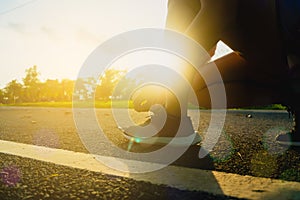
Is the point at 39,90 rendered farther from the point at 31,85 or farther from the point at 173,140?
the point at 173,140

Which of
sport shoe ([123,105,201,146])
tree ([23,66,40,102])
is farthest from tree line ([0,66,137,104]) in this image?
sport shoe ([123,105,201,146])

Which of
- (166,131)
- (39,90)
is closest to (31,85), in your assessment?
(39,90)

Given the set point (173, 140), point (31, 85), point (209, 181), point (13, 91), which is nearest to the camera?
point (209, 181)

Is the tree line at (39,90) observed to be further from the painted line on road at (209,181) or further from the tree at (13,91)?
the painted line on road at (209,181)

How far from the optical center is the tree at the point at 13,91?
6931 centimetres

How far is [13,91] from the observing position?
7069cm

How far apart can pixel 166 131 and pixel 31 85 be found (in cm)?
6782

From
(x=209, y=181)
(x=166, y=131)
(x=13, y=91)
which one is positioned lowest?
(x=209, y=181)

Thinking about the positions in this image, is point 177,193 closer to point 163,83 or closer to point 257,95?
point 163,83

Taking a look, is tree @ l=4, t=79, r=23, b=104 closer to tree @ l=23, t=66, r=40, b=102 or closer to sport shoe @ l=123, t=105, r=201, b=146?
tree @ l=23, t=66, r=40, b=102

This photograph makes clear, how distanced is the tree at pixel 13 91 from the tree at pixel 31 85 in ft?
8.13

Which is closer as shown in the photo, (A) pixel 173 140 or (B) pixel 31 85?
(A) pixel 173 140

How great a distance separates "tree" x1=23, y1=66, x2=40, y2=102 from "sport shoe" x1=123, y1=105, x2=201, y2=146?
2581 inches

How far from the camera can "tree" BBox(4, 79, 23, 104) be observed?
69312mm
